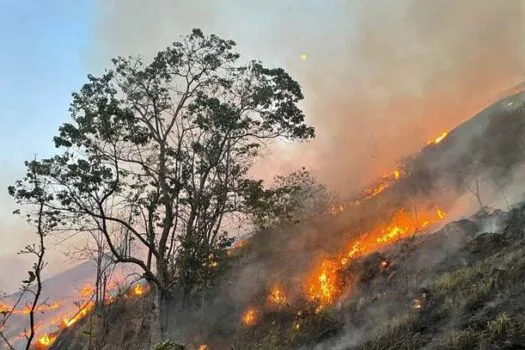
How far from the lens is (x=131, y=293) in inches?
1331

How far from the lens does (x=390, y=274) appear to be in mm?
24062

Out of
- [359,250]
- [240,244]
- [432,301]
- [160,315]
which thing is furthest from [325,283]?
[432,301]

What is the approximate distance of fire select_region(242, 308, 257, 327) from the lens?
27.4 m

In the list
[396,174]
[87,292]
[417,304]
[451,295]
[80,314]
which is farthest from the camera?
[396,174]

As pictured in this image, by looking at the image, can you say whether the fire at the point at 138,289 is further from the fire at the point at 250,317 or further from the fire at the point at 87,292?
the fire at the point at 87,292

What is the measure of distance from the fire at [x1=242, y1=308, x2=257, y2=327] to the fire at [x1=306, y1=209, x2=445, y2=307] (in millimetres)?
3369

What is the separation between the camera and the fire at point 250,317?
27369 millimetres

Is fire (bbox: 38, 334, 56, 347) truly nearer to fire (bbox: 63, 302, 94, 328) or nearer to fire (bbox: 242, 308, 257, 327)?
fire (bbox: 63, 302, 94, 328)

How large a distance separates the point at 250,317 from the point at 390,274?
8.71 meters

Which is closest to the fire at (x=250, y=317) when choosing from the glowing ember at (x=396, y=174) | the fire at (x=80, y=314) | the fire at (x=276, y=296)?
the fire at (x=276, y=296)

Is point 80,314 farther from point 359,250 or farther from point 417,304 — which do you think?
point 417,304

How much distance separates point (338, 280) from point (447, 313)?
1480cm

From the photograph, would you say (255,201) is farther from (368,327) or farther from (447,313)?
(447,313)

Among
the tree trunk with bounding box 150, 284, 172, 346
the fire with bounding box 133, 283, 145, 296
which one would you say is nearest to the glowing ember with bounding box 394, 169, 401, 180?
the fire with bounding box 133, 283, 145, 296
